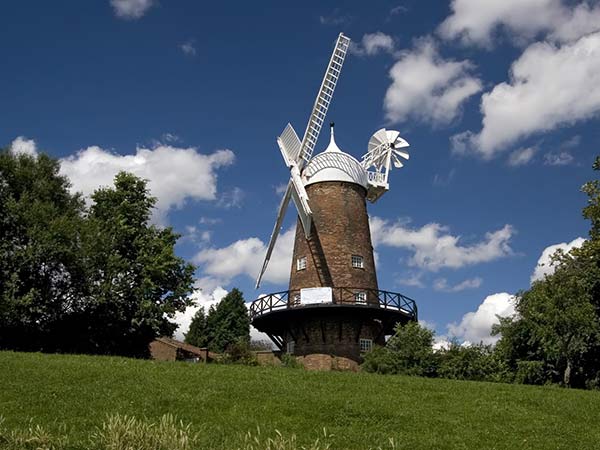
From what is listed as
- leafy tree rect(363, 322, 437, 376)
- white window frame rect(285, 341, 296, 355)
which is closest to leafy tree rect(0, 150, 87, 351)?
white window frame rect(285, 341, 296, 355)

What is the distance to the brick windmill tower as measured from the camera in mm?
32938

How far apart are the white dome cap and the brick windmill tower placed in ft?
0.18

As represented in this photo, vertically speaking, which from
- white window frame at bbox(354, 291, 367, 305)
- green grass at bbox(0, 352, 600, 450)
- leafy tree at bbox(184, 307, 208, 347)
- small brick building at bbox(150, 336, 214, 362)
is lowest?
green grass at bbox(0, 352, 600, 450)

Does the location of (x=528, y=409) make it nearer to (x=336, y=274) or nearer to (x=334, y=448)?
(x=334, y=448)

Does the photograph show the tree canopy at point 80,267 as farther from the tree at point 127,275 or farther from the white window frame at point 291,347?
the white window frame at point 291,347

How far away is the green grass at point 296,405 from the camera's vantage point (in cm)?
1349

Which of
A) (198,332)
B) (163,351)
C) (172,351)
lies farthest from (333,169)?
(198,332)

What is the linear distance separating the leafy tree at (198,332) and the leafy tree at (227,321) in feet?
1.57

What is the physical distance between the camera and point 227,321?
6072cm

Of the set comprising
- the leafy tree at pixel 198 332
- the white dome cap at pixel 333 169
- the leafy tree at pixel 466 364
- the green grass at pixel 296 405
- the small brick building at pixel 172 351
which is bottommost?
the green grass at pixel 296 405

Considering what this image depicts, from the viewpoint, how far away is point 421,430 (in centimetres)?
1430

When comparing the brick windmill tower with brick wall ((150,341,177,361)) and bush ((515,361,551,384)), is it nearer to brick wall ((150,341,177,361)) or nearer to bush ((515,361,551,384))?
bush ((515,361,551,384))

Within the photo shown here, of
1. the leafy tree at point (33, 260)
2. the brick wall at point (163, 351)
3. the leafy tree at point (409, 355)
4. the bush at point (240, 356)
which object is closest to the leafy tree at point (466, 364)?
the leafy tree at point (409, 355)

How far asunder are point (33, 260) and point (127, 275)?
5.46 m
